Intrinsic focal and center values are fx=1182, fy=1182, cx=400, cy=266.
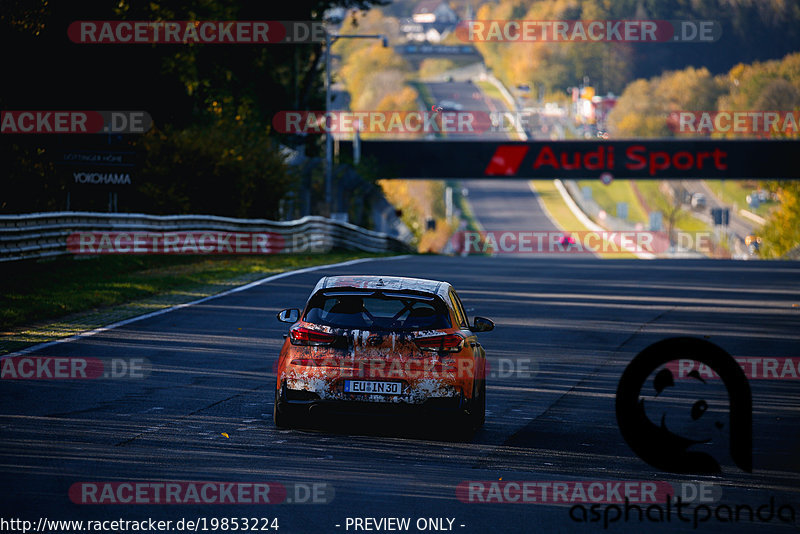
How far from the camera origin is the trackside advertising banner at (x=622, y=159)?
6488 cm

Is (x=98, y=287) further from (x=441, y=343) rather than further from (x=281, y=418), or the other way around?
(x=441, y=343)

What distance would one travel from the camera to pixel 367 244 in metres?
48.9

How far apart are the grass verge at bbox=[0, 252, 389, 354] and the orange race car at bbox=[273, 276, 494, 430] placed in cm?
567

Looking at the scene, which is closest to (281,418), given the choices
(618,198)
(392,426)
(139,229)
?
(392,426)

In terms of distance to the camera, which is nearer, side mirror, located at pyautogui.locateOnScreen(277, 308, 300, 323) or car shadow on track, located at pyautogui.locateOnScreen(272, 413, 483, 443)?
car shadow on track, located at pyautogui.locateOnScreen(272, 413, 483, 443)

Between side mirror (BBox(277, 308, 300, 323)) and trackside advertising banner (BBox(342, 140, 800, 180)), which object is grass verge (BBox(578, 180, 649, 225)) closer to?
trackside advertising banner (BBox(342, 140, 800, 180))

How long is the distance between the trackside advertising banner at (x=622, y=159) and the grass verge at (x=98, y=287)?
3516 cm

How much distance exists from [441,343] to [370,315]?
0.78 m

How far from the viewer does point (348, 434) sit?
10844mm

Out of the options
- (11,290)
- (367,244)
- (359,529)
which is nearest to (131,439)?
(359,529)

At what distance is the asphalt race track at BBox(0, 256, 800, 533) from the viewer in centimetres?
795
